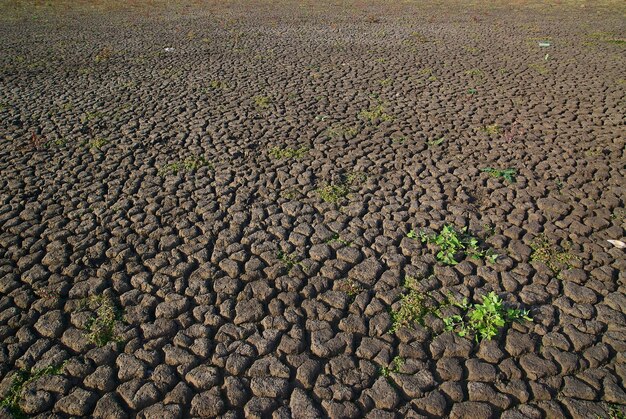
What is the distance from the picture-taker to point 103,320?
3.44m

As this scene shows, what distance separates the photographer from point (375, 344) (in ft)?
10.8

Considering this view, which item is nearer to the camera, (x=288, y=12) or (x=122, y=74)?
(x=122, y=74)

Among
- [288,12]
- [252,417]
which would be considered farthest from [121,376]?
[288,12]

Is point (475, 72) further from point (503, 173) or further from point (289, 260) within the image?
point (289, 260)

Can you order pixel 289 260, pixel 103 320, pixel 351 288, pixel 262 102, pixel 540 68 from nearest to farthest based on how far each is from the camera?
1. pixel 103 320
2. pixel 351 288
3. pixel 289 260
4. pixel 262 102
5. pixel 540 68

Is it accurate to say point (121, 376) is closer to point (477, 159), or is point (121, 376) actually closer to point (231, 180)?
point (231, 180)

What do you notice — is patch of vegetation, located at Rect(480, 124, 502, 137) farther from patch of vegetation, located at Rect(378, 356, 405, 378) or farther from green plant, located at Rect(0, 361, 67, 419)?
green plant, located at Rect(0, 361, 67, 419)

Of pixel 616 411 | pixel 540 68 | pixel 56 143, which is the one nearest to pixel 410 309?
pixel 616 411

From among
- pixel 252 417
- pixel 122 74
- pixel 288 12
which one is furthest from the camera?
pixel 288 12

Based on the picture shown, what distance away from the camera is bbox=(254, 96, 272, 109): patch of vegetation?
7.56 metres

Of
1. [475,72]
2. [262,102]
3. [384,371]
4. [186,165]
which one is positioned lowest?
[384,371]

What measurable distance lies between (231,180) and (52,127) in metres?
3.27

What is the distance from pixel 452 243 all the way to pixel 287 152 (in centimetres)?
264

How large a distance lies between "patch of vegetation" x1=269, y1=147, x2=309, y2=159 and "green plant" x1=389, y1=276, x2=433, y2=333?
271cm
